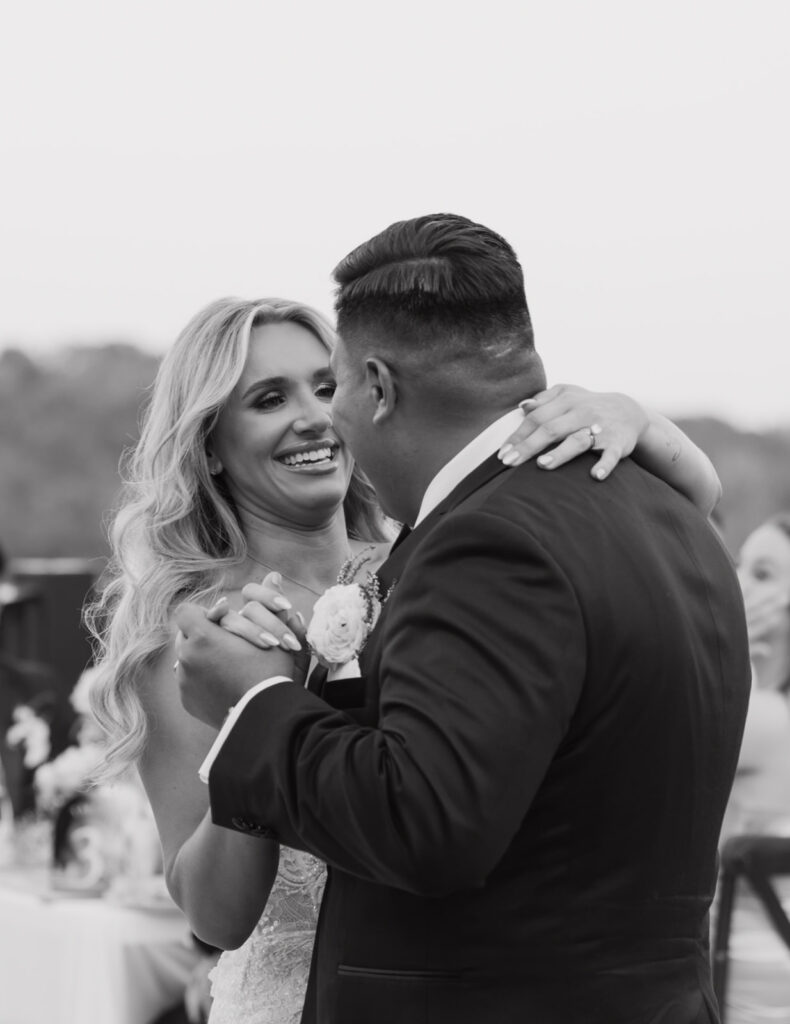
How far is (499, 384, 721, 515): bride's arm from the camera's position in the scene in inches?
67.3

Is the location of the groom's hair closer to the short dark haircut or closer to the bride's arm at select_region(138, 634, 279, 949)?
the short dark haircut

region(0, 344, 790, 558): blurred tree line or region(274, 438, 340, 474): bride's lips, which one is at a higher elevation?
region(274, 438, 340, 474): bride's lips

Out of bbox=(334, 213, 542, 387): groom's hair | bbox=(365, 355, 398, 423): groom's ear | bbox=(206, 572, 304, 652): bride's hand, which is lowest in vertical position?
bbox=(206, 572, 304, 652): bride's hand

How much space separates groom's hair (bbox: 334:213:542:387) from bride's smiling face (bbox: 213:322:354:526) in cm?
91

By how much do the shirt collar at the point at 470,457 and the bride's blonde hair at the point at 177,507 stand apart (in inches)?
37.6

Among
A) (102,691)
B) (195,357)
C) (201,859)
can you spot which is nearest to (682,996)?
(201,859)

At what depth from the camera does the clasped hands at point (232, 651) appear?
1.75 meters

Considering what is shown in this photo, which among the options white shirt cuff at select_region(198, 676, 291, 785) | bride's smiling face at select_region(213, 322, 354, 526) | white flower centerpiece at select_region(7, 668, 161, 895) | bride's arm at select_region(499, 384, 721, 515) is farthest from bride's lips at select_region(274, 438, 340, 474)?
white flower centerpiece at select_region(7, 668, 161, 895)

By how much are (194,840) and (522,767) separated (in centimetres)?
87

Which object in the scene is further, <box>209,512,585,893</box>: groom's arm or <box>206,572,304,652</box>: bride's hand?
<box>206,572,304,652</box>: bride's hand

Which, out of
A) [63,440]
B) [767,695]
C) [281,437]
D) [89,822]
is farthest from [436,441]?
[63,440]

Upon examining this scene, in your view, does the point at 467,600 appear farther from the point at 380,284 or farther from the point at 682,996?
the point at 682,996

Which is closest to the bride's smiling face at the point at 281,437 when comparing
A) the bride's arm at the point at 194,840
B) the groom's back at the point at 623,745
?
the bride's arm at the point at 194,840

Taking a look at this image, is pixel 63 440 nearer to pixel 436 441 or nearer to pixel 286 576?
pixel 286 576
